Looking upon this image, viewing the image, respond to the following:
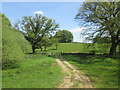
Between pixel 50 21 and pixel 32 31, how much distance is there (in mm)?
7063

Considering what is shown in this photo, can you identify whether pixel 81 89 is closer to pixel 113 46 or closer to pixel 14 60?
pixel 14 60

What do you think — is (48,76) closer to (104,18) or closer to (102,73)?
(102,73)

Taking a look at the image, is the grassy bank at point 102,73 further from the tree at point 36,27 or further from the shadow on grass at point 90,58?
the tree at point 36,27

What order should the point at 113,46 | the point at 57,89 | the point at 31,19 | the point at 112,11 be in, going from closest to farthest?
the point at 57,89, the point at 112,11, the point at 113,46, the point at 31,19

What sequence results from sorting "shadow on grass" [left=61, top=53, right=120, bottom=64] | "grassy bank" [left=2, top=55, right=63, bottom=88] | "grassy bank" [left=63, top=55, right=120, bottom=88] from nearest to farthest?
"grassy bank" [left=2, top=55, right=63, bottom=88]
"grassy bank" [left=63, top=55, right=120, bottom=88]
"shadow on grass" [left=61, top=53, right=120, bottom=64]

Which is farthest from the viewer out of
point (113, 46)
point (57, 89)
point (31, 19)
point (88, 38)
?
point (31, 19)

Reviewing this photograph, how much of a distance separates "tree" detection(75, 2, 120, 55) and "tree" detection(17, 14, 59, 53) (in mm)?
14405

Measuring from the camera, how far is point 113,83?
26.2 ft

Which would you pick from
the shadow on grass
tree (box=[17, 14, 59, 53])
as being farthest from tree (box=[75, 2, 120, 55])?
tree (box=[17, 14, 59, 53])

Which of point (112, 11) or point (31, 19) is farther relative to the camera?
point (31, 19)

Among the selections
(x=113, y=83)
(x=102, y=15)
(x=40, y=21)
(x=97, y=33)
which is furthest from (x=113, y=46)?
(x=40, y=21)

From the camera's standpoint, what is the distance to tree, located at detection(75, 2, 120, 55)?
68.1 ft

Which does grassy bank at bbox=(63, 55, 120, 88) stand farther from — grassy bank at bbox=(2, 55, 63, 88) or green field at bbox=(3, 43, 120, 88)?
grassy bank at bbox=(2, 55, 63, 88)

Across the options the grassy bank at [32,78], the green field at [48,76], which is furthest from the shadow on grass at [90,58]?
the grassy bank at [32,78]
